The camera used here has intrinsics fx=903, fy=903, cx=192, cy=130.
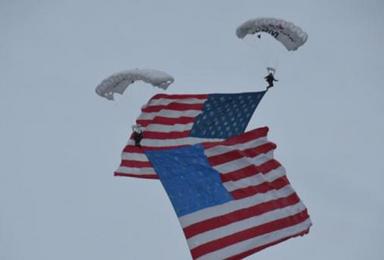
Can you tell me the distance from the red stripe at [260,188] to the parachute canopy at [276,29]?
13.0 ft

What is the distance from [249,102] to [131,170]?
161 inches

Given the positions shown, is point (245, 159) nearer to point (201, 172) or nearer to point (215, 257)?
point (201, 172)

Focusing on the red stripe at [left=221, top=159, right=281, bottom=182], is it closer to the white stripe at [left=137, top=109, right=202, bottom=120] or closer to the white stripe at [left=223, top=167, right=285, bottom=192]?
the white stripe at [left=223, top=167, right=285, bottom=192]

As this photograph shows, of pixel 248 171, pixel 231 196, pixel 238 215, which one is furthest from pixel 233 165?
pixel 238 215

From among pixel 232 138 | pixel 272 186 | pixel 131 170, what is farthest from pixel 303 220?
pixel 131 170

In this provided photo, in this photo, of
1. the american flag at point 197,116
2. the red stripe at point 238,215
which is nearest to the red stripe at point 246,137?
the american flag at point 197,116

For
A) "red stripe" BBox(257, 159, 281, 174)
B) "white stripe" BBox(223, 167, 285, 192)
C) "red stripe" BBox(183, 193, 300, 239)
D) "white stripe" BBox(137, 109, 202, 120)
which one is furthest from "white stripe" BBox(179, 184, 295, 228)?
"white stripe" BBox(137, 109, 202, 120)

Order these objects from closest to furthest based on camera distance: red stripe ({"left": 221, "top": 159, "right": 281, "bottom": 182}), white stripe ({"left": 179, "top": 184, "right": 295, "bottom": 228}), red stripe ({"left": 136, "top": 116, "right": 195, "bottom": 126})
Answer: white stripe ({"left": 179, "top": 184, "right": 295, "bottom": 228})
red stripe ({"left": 221, "top": 159, "right": 281, "bottom": 182})
red stripe ({"left": 136, "top": 116, "right": 195, "bottom": 126})

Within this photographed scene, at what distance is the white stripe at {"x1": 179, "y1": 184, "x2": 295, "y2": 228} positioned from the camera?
78.8 feet

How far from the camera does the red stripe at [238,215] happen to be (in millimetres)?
23875

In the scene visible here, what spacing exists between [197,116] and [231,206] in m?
3.37

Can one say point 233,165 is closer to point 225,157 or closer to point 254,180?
point 225,157

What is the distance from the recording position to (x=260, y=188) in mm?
25484

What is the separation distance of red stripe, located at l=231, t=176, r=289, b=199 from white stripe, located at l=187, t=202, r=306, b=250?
27.6 inches
